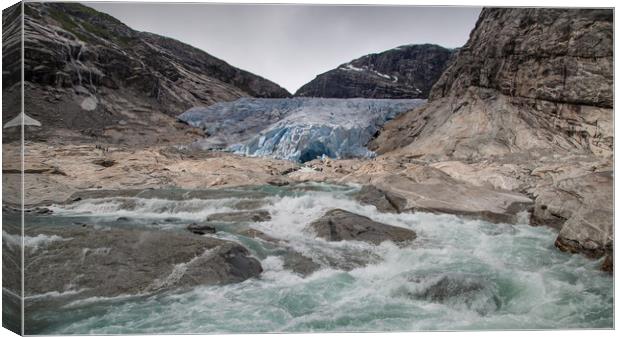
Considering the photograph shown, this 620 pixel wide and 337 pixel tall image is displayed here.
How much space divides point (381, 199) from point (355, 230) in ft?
3.61

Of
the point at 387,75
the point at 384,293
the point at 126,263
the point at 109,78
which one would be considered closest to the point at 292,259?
the point at 384,293

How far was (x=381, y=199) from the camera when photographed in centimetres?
767

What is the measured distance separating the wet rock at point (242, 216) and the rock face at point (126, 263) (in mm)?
878

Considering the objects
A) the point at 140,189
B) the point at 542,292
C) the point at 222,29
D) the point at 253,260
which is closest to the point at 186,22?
the point at 222,29

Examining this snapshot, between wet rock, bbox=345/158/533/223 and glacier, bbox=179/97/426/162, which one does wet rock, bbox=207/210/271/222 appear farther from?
glacier, bbox=179/97/426/162

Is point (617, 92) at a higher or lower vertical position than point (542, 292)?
higher

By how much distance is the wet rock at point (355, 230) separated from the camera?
6602 millimetres

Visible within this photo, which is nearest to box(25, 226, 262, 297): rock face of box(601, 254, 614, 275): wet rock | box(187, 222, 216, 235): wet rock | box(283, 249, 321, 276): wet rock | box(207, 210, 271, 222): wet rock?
box(283, 249, 321, 276): wet rock

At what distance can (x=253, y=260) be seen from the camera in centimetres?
596

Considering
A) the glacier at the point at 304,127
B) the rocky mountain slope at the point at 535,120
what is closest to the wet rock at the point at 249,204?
the glacier at the point at 304,127

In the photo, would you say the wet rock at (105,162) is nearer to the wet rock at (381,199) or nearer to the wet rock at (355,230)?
the wet rock at (355,230)

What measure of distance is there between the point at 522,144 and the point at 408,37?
417 centimetres

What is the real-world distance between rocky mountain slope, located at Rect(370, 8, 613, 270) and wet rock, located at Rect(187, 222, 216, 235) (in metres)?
3.81

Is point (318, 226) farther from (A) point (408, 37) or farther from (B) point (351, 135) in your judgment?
(B) point (351, 135)
